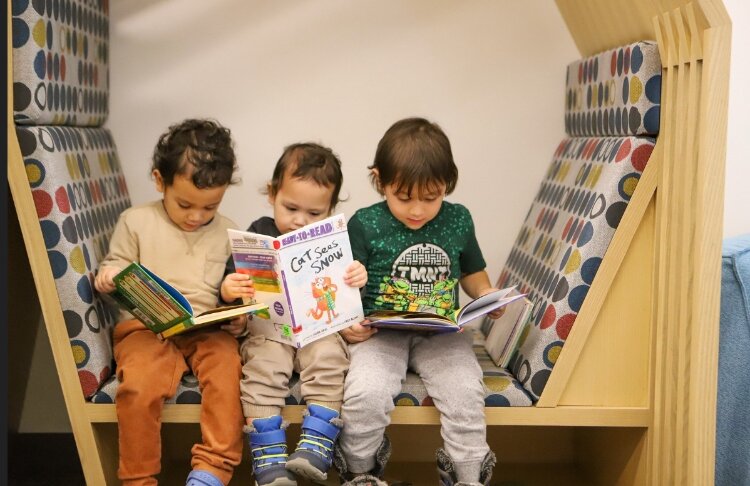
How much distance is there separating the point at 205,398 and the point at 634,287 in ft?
3.20

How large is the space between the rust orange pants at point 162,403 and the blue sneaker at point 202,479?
Answer: 0.01m

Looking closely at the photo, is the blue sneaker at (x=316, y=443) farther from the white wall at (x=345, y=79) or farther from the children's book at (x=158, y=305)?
the white wall at (x=345, y=79)

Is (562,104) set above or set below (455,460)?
above

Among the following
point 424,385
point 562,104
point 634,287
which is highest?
point 562,104

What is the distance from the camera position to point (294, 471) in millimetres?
1933

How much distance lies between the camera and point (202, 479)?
193 cm

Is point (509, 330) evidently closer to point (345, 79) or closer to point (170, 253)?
point (170, 253)

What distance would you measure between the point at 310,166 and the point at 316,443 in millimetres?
620

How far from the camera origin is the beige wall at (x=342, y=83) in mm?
2623

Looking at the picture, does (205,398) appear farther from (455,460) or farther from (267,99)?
(267,99)

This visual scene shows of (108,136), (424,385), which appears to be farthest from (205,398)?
(108,136)

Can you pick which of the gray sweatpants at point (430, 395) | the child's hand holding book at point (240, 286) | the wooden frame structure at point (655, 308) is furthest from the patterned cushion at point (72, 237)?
the gray sweatpants at point (430, 395)

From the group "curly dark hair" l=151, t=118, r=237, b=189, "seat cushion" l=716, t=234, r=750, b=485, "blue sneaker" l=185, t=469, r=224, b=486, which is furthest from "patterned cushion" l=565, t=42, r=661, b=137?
"blue sneaker" l=185, t=469, r=224, b=486

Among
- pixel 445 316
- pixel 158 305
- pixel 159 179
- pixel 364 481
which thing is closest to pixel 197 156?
pixel 159 179
